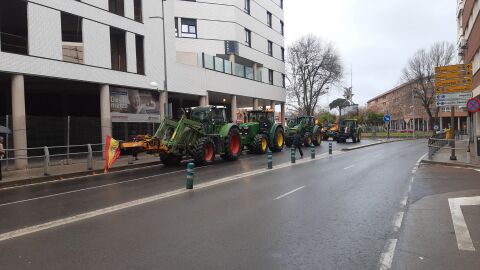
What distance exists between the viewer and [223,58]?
132 ft

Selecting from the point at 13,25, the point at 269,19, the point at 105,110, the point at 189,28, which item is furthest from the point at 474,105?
the point at 269,19

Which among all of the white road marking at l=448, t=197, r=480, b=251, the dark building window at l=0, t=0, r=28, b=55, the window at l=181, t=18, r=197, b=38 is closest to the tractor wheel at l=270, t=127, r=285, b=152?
the window at l=181, t=18, r=197, b=38

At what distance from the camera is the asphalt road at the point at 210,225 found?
5.64 metres

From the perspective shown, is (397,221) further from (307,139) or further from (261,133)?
(307,139)

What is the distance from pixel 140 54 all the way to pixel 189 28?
9976mm

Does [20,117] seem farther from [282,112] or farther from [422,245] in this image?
[282,112]

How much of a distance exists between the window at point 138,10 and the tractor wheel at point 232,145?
10780 millimetres

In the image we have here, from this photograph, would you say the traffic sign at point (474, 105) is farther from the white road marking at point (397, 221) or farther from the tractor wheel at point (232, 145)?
the white road marking at point (397, 221)

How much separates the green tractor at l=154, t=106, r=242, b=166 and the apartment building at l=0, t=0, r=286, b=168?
433cm

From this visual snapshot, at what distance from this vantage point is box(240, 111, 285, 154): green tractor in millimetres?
25750

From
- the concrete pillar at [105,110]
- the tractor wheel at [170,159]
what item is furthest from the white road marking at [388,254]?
the concrete pillar at [105,110]

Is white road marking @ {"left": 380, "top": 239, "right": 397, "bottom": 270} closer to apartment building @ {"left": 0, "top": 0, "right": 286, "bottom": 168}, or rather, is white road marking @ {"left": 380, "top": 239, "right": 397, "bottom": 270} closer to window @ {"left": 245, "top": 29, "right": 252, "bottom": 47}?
apartment building @ {"left": 0, "top": 0, "right": 286, "bottom": 168}

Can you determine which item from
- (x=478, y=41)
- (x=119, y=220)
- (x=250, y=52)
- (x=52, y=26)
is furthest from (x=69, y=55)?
(x=478, y=41)

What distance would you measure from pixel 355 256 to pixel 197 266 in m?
2.09
